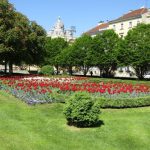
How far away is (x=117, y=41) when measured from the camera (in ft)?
187

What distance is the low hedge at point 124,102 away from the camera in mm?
19906

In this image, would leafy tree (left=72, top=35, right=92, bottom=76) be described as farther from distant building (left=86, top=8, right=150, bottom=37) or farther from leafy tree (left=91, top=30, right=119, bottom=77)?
distant building (left=86, top=8, right=150, bottom=37)

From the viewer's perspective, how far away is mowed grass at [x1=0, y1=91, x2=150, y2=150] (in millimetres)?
13173

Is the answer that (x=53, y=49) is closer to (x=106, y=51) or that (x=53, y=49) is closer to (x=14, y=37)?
(x=106, y=51)

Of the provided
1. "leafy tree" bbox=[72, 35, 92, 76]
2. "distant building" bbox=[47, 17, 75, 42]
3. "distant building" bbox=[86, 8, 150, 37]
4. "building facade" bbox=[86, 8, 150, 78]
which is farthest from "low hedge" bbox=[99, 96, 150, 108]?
"distant building" bbox=[47, 17, 75, 42]

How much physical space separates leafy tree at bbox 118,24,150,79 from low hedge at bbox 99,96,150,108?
84.4 feet

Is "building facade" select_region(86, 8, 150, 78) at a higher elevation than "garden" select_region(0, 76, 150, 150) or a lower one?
higher

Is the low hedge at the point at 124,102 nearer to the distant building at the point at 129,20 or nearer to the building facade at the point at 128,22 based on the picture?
the building facade at the point at 128,22

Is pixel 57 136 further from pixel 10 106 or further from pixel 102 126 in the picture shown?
pixel 10 106

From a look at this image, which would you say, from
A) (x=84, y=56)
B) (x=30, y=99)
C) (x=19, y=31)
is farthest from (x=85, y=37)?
(x=30, y=99)

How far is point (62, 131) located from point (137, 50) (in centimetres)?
3422

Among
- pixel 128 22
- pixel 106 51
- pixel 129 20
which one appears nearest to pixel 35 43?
pixel 106 51

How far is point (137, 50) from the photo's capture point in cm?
4756

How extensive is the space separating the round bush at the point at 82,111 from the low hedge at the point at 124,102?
429 cm
